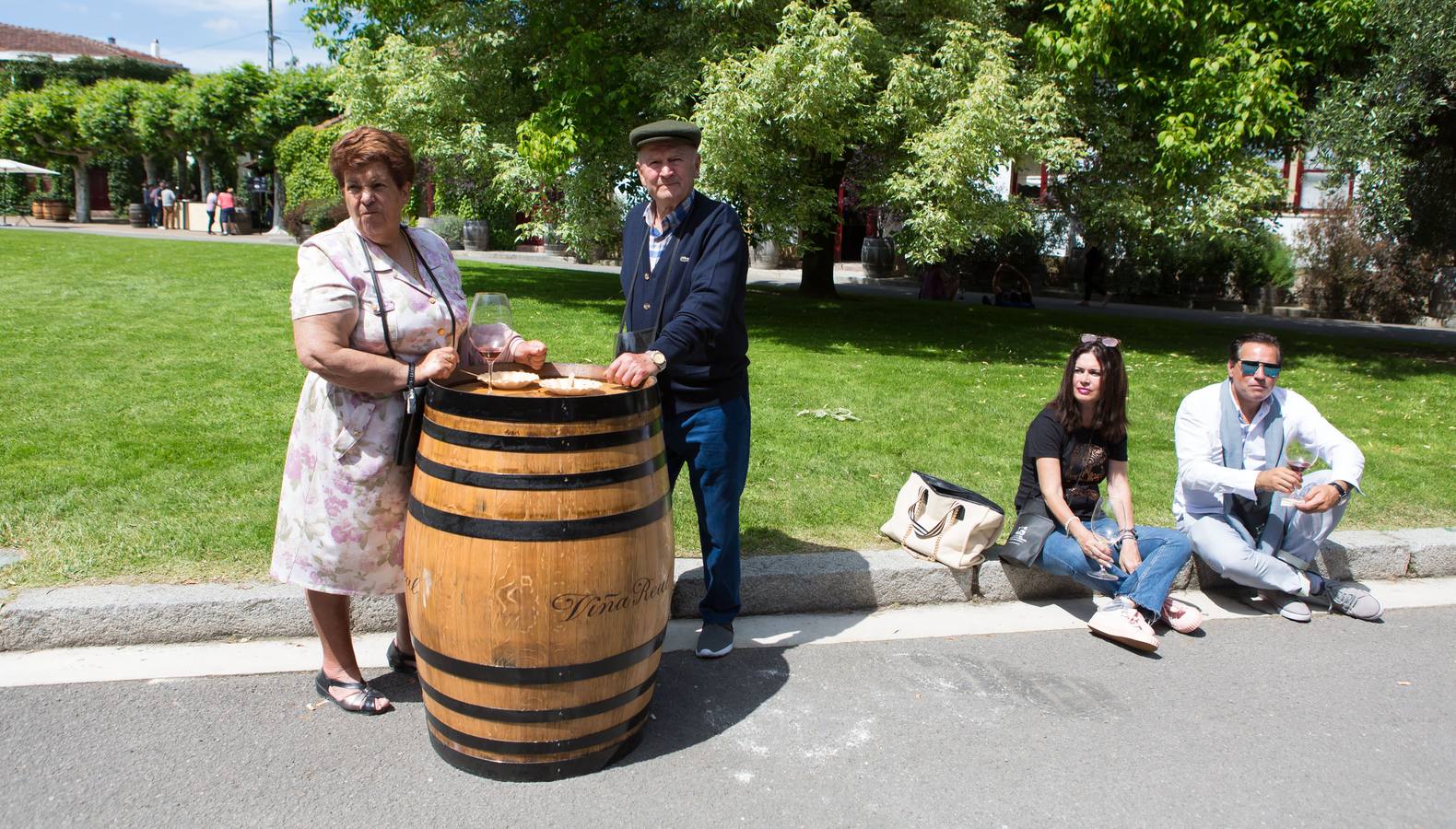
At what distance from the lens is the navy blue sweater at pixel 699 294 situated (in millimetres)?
3637

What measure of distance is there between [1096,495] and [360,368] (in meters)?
3.19

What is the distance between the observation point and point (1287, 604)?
4.70 metres

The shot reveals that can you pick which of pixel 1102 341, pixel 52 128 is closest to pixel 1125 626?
pixel 1102 341

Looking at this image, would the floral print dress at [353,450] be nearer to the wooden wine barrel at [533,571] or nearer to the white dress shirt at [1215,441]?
the wooden wine barrel at [533,571]

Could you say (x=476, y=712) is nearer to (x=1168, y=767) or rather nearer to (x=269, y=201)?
(x=1168, y=767)

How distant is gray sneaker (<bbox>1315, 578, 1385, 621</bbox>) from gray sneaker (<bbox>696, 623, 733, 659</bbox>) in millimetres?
2767

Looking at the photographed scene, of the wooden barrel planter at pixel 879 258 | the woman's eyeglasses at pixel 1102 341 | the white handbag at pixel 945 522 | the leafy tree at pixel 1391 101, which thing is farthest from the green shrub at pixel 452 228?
the woman's eyeglasses at pixel 1102 341

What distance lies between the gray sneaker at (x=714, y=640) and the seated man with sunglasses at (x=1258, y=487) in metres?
2.21

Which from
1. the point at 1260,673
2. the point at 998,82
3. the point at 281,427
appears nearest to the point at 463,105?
the point at 998,82

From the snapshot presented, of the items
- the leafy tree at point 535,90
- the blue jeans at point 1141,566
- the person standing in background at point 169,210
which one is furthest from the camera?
the person standing in background at point 169,210

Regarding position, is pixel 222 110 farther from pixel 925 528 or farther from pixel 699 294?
pixel 699 294

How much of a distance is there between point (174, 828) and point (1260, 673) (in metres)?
3.75

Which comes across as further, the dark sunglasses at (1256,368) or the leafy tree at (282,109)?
the leafy tree at (282,109)

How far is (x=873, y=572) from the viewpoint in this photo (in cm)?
454
